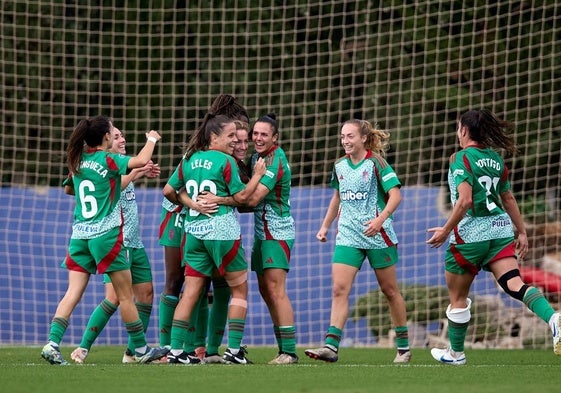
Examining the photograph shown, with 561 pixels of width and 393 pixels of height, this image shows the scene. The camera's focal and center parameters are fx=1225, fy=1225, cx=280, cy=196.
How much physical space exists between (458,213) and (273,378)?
1944 millimetres

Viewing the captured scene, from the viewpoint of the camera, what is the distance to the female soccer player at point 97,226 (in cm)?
835

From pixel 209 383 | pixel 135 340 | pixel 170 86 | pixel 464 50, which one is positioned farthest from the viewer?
pixel 170 86

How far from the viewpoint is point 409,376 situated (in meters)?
7.37

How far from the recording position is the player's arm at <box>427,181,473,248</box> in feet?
27.2

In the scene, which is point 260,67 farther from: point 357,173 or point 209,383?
point 209,383

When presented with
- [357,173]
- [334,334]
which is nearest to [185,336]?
[334,334]

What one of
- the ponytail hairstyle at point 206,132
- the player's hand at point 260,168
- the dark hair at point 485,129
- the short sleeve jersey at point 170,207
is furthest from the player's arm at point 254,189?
the dark hair at point 485,129

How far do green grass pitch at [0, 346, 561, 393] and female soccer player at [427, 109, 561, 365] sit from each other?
1.70ft

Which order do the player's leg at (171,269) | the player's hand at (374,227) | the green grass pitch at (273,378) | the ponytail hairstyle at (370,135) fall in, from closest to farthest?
the green grass pitch at (273,378) → the player's hand at (374,227) → the player's leg at (171,269) → the ponytail hairstyle at (370,135)

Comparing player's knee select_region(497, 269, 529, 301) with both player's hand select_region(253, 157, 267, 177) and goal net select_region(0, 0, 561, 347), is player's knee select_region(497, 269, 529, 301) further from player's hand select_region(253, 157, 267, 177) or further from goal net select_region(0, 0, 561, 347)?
goal net select_region(0, 0, 561, 347)

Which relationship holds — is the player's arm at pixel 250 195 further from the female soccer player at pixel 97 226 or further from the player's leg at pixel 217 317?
the player's leg at pixel 217 317

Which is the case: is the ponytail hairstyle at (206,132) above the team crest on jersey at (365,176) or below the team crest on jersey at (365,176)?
above

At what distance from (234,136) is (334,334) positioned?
162 centimetres

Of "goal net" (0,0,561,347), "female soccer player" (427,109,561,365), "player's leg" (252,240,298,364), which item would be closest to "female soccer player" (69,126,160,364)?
"player's leg" (252,240,298,364)
